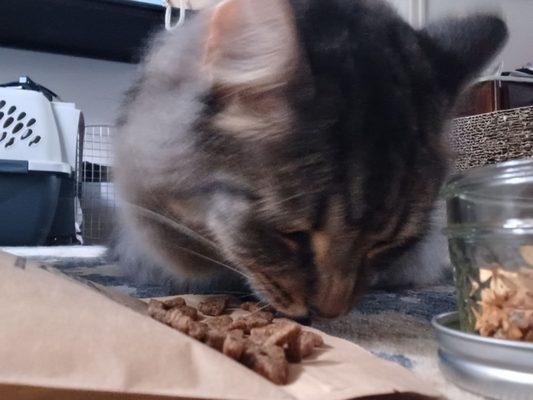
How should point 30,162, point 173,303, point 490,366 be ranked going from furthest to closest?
point 30,162
point 173,303
point 490,366

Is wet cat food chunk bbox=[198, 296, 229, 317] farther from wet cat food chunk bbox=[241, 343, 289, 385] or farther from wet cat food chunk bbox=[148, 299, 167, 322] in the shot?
wet cat food chunk bbox=[241, 343, 289, 385]

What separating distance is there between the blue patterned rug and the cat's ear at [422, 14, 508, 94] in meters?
0.35

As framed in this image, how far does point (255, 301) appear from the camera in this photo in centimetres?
98

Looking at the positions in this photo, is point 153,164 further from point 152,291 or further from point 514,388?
point 514,388

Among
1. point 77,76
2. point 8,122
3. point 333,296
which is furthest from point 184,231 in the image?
point 77,76

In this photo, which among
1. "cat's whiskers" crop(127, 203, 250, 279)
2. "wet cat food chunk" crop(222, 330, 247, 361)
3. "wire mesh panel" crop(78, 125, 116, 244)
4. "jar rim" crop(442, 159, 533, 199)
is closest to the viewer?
"wet cat food chunk" crop(222, 330, 247, 361)

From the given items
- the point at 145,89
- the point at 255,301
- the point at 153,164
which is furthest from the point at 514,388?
the point at 145,89

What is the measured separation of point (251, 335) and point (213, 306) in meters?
0.18

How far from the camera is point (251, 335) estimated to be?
0.76 meters

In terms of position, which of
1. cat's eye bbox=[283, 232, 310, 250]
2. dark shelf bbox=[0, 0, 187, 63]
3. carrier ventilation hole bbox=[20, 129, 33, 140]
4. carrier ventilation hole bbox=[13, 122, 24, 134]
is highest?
dark shelf bbox=[0, 0, 187, 63]

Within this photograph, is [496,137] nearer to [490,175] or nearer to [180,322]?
[490,175]

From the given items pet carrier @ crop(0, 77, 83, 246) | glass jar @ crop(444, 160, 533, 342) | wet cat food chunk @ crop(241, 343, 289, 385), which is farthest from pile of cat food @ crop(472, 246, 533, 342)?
pet carrier @ crop(0, 77, 83, 246)

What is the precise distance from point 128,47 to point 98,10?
0.88 feet

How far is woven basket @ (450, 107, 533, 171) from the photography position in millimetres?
1920
